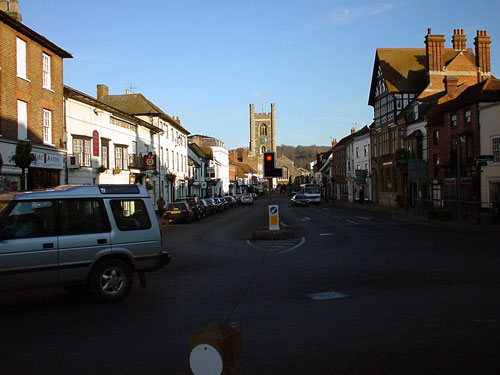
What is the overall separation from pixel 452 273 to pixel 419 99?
37869 mm

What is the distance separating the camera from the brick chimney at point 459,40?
49.1 metres

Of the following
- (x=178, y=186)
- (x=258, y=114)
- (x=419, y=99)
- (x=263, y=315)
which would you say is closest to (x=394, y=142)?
(x=419, y=99)

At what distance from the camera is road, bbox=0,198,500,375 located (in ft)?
17.5

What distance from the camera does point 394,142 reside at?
5019 centimetres

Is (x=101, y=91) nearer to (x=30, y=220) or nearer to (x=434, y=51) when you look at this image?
(x=434, y=51)

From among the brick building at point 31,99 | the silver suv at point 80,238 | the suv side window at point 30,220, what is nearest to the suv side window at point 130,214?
the silver suv at point 80,238

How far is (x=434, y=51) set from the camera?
148 feet

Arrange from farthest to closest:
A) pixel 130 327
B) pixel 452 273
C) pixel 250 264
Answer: pixel 250 264 → pixel 452 273 → pixel 130 327

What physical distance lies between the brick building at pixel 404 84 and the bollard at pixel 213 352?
1558 inches

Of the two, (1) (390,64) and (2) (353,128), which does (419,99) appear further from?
(2) (353,128)

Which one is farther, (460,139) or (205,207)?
(205,207)

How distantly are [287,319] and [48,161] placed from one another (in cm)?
2106

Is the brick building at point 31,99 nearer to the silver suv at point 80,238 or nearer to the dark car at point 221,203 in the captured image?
the silver suv at point 80,238

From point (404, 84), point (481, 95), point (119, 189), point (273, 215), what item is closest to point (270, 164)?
point (273, 215)
